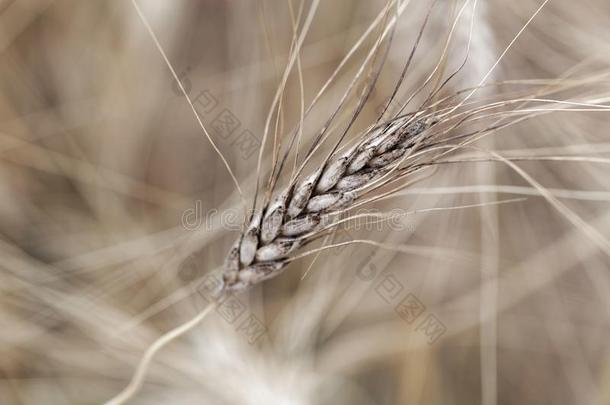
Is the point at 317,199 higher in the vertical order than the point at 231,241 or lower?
lower

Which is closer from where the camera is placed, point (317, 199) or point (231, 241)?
point (317, 199)

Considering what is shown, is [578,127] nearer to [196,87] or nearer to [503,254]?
[503,254]

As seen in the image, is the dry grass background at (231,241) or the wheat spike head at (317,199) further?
the dry grass background at (231,241)

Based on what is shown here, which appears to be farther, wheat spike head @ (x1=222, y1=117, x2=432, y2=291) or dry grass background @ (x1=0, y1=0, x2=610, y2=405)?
dry grass background @ (x1=0, y1=0, x2=610, y2=405)
